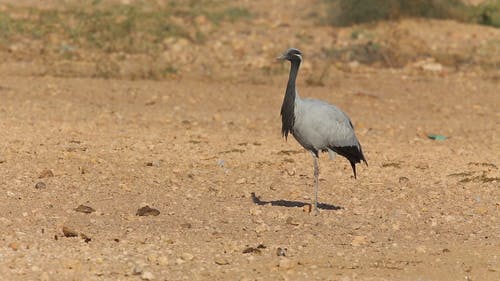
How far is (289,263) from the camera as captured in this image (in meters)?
7.20

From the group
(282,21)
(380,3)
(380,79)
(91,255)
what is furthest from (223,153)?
(282,21)

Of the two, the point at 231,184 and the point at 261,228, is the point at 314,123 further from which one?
the point at 231,184

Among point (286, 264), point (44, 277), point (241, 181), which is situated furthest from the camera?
point (241, 181)

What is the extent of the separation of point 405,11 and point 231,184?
1169 cm

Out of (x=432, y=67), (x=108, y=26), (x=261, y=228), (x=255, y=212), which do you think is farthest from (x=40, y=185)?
(x=108, y=26)

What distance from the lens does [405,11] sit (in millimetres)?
20922

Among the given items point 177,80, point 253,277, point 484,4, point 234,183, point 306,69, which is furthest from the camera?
point 484,4

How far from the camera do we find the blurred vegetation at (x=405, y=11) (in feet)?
68.5

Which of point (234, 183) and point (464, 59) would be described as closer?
point (234, 183)

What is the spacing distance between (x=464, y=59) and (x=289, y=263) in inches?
491

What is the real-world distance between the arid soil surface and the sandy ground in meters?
0.02

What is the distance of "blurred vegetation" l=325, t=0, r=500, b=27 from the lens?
2089 centimetres

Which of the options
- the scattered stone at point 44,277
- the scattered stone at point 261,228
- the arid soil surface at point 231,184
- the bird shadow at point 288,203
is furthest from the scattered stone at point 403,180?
the scattered stone at point 44,277

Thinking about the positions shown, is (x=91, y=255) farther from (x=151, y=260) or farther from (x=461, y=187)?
(x=461, y=187)
